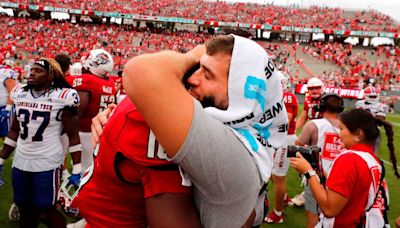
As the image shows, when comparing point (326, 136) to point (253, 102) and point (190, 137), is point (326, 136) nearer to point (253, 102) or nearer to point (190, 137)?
point (253, 102)

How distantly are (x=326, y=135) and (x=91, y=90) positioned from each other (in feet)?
9.49

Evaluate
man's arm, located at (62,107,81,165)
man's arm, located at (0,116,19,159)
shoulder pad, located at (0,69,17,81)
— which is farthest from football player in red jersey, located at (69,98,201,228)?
shoulder pad, located at (0,69,17,81)

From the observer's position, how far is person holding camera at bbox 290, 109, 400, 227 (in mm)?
2252

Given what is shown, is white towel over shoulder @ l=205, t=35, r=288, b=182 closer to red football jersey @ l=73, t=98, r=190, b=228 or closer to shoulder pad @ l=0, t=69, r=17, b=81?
red football jersey @ l=73, t=98, r=190, b=228

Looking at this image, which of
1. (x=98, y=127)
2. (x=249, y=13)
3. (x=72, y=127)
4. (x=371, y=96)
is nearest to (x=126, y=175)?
(x=98, y=127)

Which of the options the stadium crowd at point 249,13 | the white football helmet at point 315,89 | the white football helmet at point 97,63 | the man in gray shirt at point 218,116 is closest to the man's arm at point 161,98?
the man in gray shirt at point 218,116

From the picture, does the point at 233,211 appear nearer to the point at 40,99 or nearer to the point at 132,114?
the point at 132,114

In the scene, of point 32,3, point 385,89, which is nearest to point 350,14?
point 385,89

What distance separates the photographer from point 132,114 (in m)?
1.14

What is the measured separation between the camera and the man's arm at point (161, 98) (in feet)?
3.15

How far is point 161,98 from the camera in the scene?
977mm

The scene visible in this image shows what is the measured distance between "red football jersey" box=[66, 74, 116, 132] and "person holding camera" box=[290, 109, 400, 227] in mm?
2807

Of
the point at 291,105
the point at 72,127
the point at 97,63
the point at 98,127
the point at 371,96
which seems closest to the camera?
the point at 98,127

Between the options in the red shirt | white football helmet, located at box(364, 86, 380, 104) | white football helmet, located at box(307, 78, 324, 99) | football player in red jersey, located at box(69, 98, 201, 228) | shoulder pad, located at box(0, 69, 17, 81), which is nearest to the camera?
football player in red jersey, located at box(69, 98, 201, 228)
